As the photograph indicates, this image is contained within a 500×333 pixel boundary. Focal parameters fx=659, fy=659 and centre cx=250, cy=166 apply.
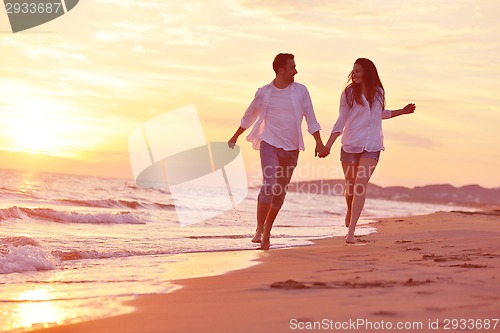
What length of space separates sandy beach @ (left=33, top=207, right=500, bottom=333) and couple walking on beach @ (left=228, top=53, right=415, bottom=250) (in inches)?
70.6

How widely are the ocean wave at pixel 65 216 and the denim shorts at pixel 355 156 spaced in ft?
22.8

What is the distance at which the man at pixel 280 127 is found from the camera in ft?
23.7

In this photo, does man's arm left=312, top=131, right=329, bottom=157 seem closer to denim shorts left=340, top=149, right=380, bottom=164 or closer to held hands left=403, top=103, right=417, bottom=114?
denim shorts left=340, top=149, right=380, bottom=164

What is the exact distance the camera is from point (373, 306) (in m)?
3.29

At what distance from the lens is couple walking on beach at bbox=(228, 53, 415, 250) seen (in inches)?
285

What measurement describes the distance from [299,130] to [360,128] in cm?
76

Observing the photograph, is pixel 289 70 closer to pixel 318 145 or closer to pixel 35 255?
pixel 318 145

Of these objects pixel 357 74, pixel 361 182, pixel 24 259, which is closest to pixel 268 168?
pixel 361 182

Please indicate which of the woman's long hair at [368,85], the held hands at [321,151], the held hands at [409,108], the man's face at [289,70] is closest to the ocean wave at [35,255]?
the held hands at [321,151]

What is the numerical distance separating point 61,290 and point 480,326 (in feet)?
9.25

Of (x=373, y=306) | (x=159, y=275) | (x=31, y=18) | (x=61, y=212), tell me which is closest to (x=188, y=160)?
(x=61, y=212)

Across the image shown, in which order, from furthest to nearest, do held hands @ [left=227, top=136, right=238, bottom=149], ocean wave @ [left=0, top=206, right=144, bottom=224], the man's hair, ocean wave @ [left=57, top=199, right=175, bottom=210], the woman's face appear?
ocean wave @ [left=57, top=199, right=175, bottom=210], ocean wave @ [left=0, top=206, right=144, bottom=224], the woman's face, held hands @ [left=227, top=136, right=238, bottom=149], the man's hair

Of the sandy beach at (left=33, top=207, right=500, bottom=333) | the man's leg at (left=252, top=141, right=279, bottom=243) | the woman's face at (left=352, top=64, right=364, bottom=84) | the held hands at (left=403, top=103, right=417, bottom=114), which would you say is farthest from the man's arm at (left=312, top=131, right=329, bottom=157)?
the sandy beach at (left=33, top=207, right=500, bottom=333)

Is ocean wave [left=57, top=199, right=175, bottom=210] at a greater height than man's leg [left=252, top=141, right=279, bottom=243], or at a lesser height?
lesser
